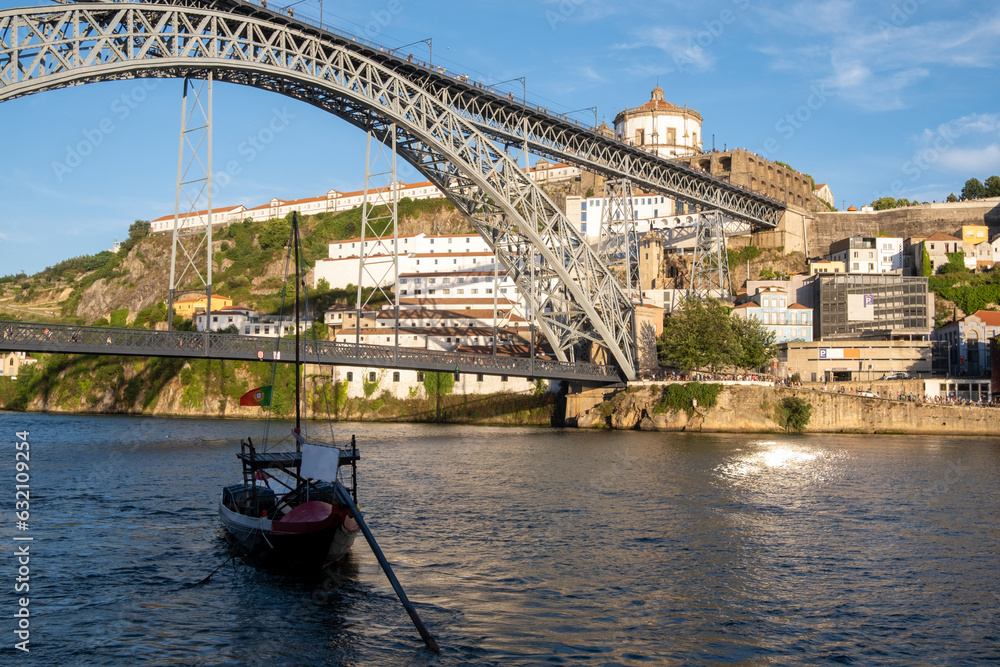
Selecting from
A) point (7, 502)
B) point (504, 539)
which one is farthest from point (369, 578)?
point (7, 502)

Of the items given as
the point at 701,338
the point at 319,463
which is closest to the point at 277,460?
the point at 319,463

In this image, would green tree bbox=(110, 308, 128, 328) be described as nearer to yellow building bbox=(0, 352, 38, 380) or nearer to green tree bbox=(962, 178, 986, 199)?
yellow building bbox=(0, 352, 38, 380)

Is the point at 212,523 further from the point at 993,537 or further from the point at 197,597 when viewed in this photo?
the point at 993,537

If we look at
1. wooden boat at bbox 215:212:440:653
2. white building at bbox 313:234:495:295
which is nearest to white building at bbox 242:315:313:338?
white building at bbox 313:234:495:295

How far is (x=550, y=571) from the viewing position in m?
19.2

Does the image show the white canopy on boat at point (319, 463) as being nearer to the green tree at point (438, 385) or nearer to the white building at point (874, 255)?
the green tree at point (438, 385)

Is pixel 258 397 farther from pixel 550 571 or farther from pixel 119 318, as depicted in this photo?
pixel 119 318

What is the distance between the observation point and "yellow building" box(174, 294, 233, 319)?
99.6 m

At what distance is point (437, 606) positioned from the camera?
16.5 meters

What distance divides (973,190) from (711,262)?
197 ft

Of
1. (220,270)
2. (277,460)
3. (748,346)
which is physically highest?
(220,270)

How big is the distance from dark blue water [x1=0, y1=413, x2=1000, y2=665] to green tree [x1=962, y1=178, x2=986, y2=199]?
96663 millimetres

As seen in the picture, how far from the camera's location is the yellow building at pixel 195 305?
327 ft

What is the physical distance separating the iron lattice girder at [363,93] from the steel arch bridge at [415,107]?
0.25ft
